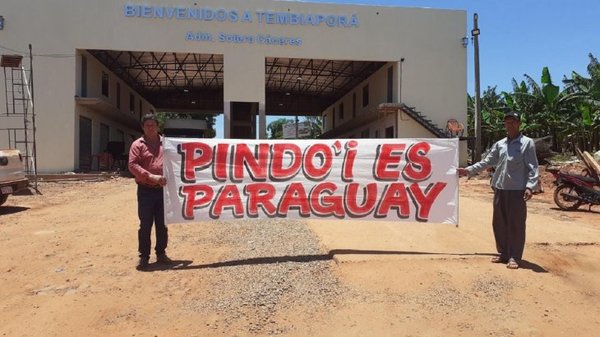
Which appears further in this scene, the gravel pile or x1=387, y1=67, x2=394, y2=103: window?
x1=387, y1=67, x2=394, y2=103: window

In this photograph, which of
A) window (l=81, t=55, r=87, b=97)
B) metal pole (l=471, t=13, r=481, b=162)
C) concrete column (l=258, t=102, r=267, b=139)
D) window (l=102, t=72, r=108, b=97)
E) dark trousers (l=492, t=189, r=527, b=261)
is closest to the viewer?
dark trousers (l=492, t=189, r=527, b=261)

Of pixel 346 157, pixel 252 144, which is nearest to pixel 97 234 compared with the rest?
pixel 252 144

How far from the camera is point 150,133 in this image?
5.73 m

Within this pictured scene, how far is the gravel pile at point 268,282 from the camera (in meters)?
4.29

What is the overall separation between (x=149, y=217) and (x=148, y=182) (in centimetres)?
42

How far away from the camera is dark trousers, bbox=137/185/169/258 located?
223 inches

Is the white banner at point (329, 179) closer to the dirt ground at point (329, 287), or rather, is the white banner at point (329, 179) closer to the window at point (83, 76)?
the dirt ground at point (329, 287)

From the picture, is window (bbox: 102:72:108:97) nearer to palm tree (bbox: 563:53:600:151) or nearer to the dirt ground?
the dirt ground

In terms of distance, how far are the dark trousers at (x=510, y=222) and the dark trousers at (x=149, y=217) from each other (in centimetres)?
396

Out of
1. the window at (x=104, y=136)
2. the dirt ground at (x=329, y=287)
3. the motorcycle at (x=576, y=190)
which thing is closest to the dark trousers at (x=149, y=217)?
the dirt ground at (x=329, y=287)

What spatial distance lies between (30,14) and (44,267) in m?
20.7

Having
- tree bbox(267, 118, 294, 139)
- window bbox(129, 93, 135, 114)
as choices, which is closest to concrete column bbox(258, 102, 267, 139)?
window bbox(129, 93, 135, 114)

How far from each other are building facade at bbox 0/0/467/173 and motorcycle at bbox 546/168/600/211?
13.6 meters

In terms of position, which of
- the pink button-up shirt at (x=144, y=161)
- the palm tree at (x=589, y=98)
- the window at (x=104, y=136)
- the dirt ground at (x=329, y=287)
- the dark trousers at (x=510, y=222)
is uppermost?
the palm tree at (x=589, y=98)
